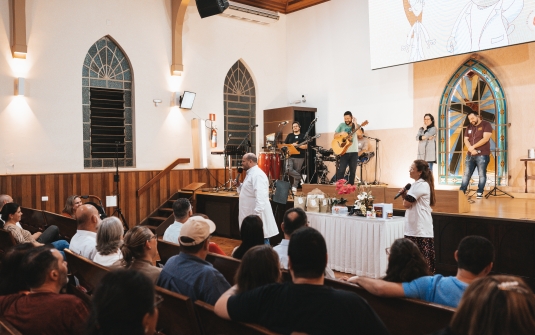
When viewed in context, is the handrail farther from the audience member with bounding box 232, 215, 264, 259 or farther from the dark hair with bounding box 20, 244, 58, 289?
the dark hair with bounding box 20, 244, 58, 289

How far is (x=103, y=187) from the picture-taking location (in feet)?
31.1

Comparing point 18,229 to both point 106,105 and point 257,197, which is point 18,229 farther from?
point 106,105

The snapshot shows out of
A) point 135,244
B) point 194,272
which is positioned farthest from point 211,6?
point 194,272

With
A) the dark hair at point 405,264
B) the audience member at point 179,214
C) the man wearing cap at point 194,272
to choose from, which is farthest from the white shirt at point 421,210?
the man wearing cap at point 194,272

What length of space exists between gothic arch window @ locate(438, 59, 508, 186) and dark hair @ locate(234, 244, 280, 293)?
812 cm

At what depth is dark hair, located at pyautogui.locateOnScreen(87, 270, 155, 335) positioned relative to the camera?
1.50 meters

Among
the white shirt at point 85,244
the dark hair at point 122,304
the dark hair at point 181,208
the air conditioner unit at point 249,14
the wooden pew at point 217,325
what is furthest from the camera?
the air conditioner unit at point 249,14

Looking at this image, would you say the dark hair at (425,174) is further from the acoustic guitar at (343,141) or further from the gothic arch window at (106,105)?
the gothic arch window at (106,105)

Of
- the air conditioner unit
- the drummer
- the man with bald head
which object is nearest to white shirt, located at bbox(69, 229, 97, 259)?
the man with bald head

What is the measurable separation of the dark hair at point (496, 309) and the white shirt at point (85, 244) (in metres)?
2.97

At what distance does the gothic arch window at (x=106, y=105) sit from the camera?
31.2 feet

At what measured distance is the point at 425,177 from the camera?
16.3 feet

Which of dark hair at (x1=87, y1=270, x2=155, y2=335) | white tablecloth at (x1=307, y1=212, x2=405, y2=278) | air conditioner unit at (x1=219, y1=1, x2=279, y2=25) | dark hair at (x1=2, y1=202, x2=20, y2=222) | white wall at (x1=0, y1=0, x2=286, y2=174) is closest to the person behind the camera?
dark hair at (x1=87, y1=270, x2=155, y2=335)

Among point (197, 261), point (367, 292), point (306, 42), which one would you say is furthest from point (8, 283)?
point (306, 42)
